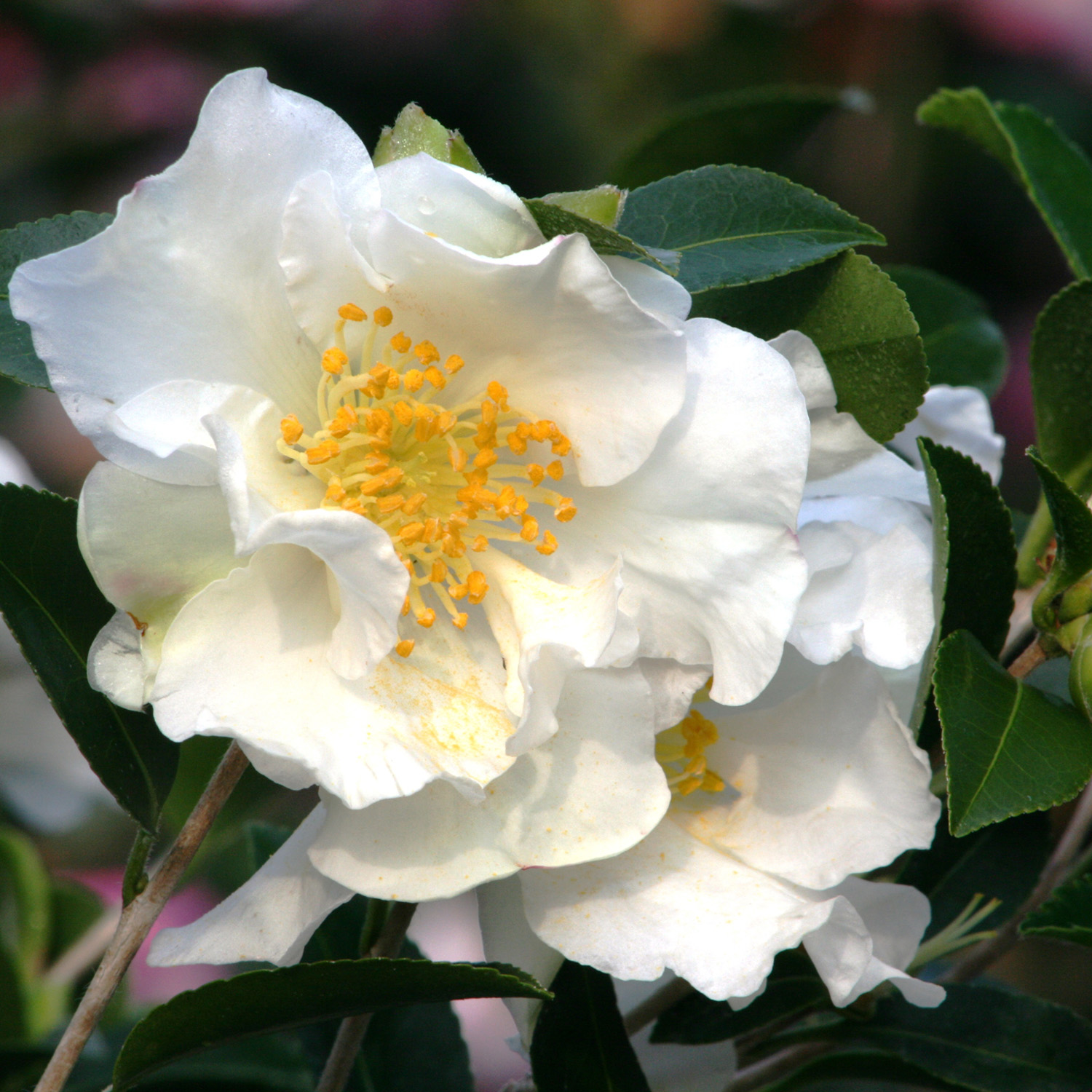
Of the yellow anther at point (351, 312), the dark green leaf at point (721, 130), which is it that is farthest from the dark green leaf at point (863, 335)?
the dark green leaf at point (721, 130)

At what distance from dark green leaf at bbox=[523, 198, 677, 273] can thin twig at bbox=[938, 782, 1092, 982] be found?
533mm

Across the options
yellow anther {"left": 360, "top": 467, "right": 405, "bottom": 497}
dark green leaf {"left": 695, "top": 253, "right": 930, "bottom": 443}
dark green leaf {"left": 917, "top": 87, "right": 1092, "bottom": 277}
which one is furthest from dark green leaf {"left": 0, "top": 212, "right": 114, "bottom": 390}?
dark green leaf {"left": 917, "top": 87, "right": 1092, "bottom": 277}

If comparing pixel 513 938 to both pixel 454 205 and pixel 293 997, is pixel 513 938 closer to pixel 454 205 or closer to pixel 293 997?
pixel 293 997

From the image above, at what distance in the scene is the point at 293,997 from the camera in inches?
24.4

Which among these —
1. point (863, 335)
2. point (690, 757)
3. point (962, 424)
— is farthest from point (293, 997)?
point (962, 424)

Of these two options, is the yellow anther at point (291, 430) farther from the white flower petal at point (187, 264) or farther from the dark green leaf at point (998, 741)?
the dark green leaf at point (998, 741)

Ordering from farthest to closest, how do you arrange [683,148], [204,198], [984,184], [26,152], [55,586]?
[984,184], [26,152], [683,148], [55,586], [204,198]

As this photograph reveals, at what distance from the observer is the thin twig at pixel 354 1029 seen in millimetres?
695

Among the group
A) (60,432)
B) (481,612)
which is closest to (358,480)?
(481,612)

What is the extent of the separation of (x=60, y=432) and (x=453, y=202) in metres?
2.65

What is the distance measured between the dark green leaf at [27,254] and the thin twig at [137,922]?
0.73 ft

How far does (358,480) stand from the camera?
2.26 ft

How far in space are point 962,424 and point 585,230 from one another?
1.32ft

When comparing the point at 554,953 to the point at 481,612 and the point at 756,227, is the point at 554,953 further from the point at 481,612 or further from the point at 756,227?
the point at 756,227
